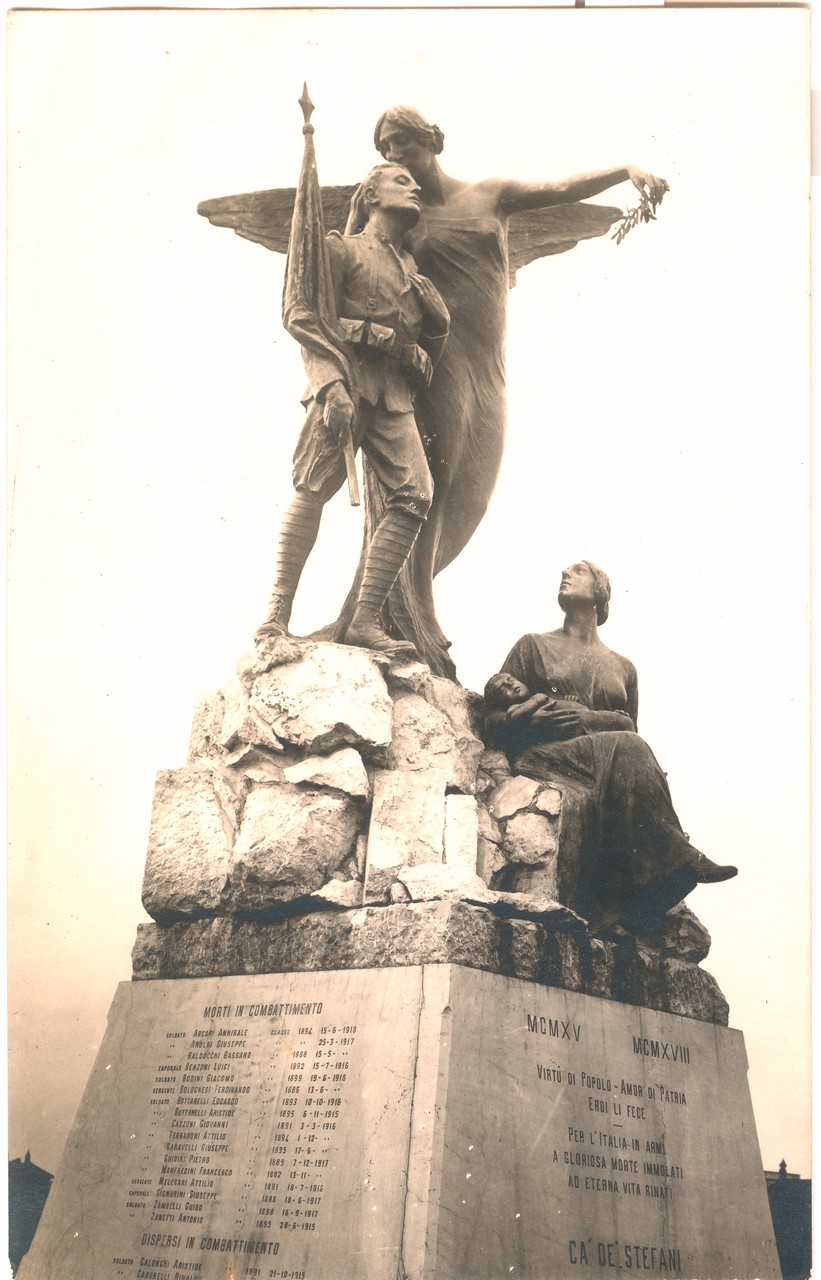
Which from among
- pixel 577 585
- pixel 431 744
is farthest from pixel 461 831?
pixel 577 585

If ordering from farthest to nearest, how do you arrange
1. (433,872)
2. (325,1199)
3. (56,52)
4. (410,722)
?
(56,52), (410,722), (433,872), (325,1199)

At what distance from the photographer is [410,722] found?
8484 mm

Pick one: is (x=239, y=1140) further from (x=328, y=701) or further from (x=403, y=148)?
(x=403, y=148)

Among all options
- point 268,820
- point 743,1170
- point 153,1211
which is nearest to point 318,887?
point 268,820

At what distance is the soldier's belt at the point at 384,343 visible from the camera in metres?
8.84

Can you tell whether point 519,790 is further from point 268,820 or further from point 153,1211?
point 153,1211

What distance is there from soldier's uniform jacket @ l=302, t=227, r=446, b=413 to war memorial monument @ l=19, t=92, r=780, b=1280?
0.05 ft

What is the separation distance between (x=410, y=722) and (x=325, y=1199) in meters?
2.15

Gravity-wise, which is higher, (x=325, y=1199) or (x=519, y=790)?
(x=519, y=790)

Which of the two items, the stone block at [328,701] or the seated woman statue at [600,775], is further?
the seated woman statue at [600,775]

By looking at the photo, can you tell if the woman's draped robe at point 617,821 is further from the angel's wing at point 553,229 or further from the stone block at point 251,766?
the angel's wing at point 553,229

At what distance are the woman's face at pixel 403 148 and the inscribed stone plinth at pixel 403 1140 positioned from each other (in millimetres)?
3915

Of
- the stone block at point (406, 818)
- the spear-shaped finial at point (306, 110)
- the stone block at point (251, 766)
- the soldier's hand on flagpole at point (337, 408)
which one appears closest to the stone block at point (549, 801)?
the stone block at point (406, 818)

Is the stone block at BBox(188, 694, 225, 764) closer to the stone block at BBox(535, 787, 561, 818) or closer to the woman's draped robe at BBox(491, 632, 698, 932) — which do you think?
the woman's draped robe at BBox(491, 632, 698, 932)
